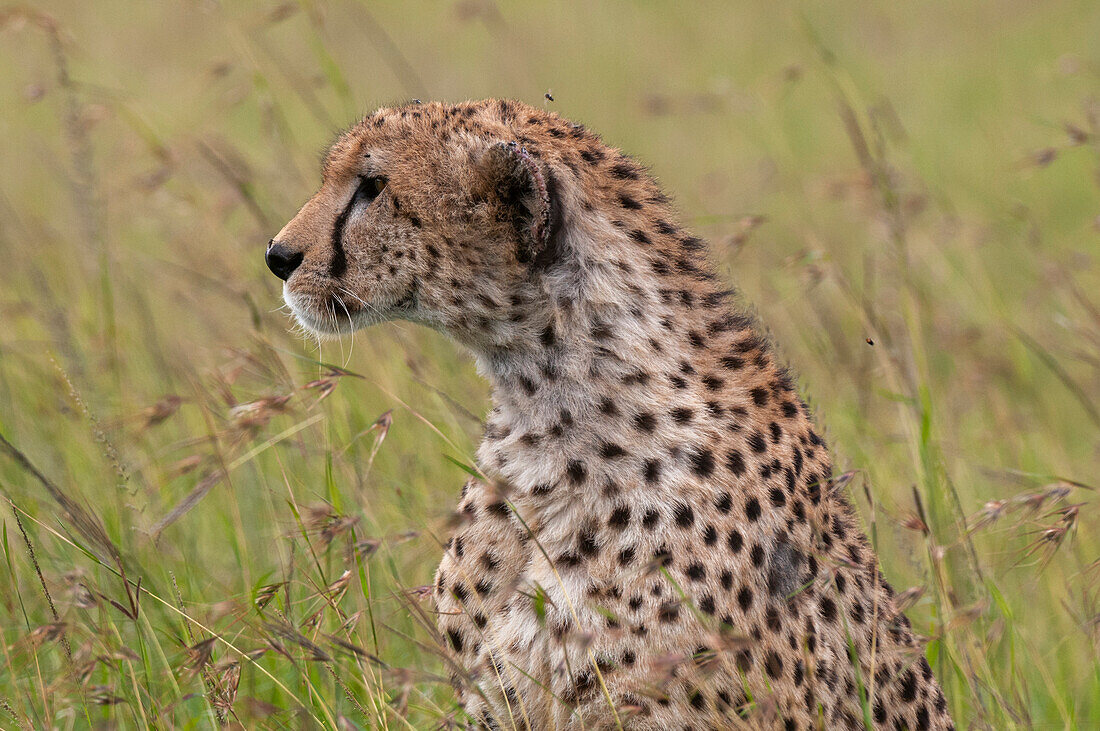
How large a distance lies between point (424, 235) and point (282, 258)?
0.31 metres

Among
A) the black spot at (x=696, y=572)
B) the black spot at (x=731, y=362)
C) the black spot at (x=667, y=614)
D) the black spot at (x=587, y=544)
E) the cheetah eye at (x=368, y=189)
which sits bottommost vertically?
the black spot at (x=667, y=614)

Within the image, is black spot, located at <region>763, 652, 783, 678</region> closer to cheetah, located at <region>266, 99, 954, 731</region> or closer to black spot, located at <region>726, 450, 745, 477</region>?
cheetah, located at <region>266, 99, 954, 731</region>

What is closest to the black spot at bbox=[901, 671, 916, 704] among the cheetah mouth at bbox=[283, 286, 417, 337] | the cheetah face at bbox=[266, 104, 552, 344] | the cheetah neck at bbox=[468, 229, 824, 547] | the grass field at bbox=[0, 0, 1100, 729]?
the grass field at bbox=[0, 0, 1100, 729]

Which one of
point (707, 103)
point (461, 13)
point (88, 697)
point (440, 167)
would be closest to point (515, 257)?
point (440, 167)

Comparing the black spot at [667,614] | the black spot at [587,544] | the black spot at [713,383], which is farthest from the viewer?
the black spot at [713,383]

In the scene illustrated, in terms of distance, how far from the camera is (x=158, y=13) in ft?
42.8

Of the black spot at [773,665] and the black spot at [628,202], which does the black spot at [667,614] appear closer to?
the black spot at [773,665]

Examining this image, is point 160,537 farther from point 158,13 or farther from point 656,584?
point 158,13

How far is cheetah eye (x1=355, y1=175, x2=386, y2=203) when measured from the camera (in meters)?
2.77

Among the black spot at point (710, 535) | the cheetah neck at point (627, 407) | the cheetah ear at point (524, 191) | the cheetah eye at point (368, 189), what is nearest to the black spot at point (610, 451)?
the cheetah neck at point (627, 407)

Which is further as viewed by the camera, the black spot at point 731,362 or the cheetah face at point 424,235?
the black spot at point 731,362

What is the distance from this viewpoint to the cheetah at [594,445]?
2.52 m

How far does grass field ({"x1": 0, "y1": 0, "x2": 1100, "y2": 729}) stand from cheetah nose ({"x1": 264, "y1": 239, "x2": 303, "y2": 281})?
250 millimetres

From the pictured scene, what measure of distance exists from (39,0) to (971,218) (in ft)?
30.0
